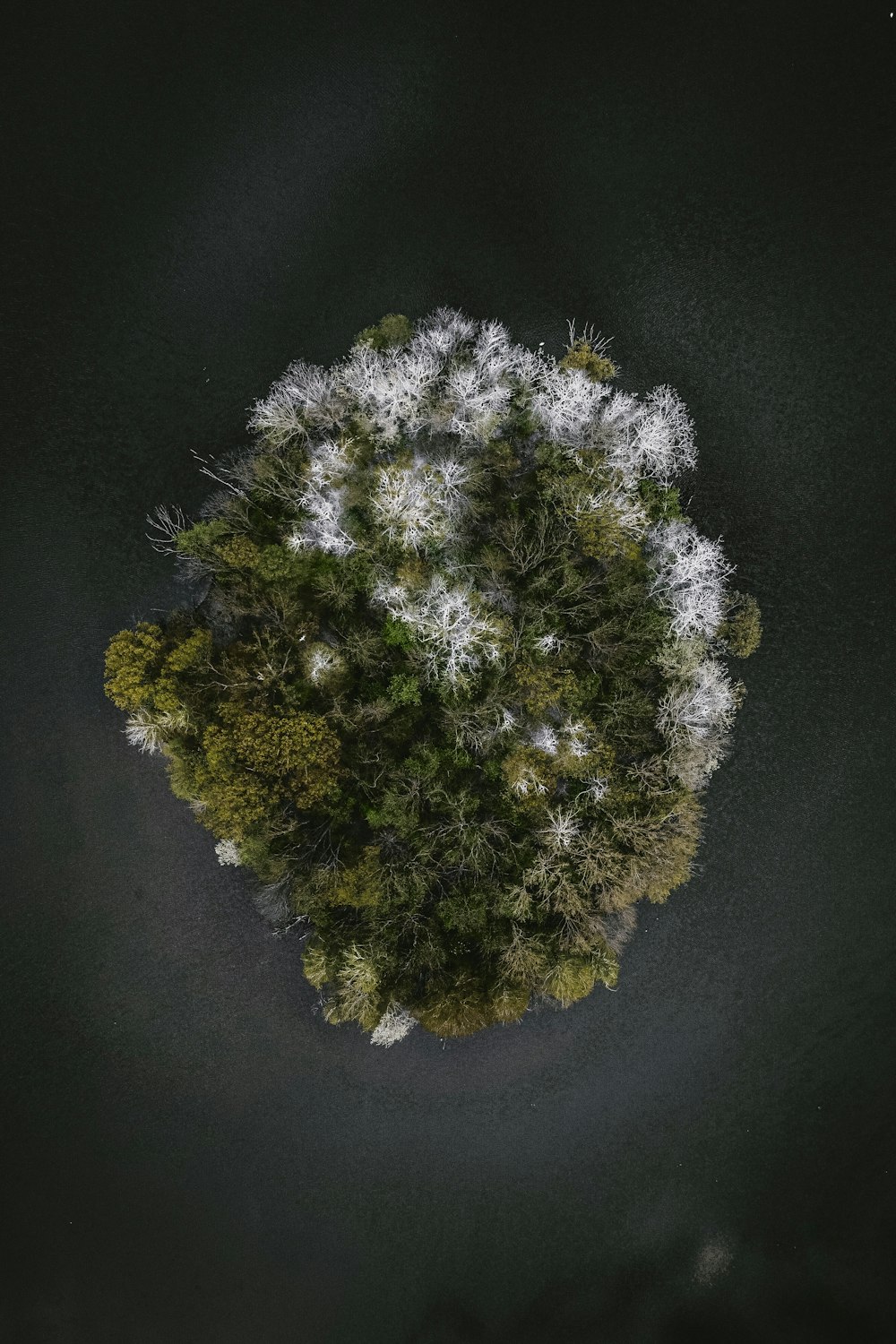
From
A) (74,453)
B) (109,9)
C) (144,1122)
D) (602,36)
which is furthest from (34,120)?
(144,1122)

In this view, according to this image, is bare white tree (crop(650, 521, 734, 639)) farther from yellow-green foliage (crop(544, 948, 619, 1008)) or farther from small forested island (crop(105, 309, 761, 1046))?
yellow-green foliage (crop(544, 948, 619, 1008))

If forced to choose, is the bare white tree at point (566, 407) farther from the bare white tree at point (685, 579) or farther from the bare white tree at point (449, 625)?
the bare white tree at point (449, 625)

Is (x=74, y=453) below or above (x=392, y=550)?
above

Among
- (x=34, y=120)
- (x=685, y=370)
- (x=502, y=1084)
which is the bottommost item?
(x=502, y=1084)

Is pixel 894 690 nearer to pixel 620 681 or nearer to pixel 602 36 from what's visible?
pixel 620 681

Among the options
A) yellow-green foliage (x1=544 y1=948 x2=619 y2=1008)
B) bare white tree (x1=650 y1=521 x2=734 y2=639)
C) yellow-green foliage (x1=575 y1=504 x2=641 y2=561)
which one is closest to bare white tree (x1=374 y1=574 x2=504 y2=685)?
yellow-green foliage (x1=575 y1=504 x2=641 y2=561)

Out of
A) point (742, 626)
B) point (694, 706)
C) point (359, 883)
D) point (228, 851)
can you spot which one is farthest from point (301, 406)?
point (742, 626)
